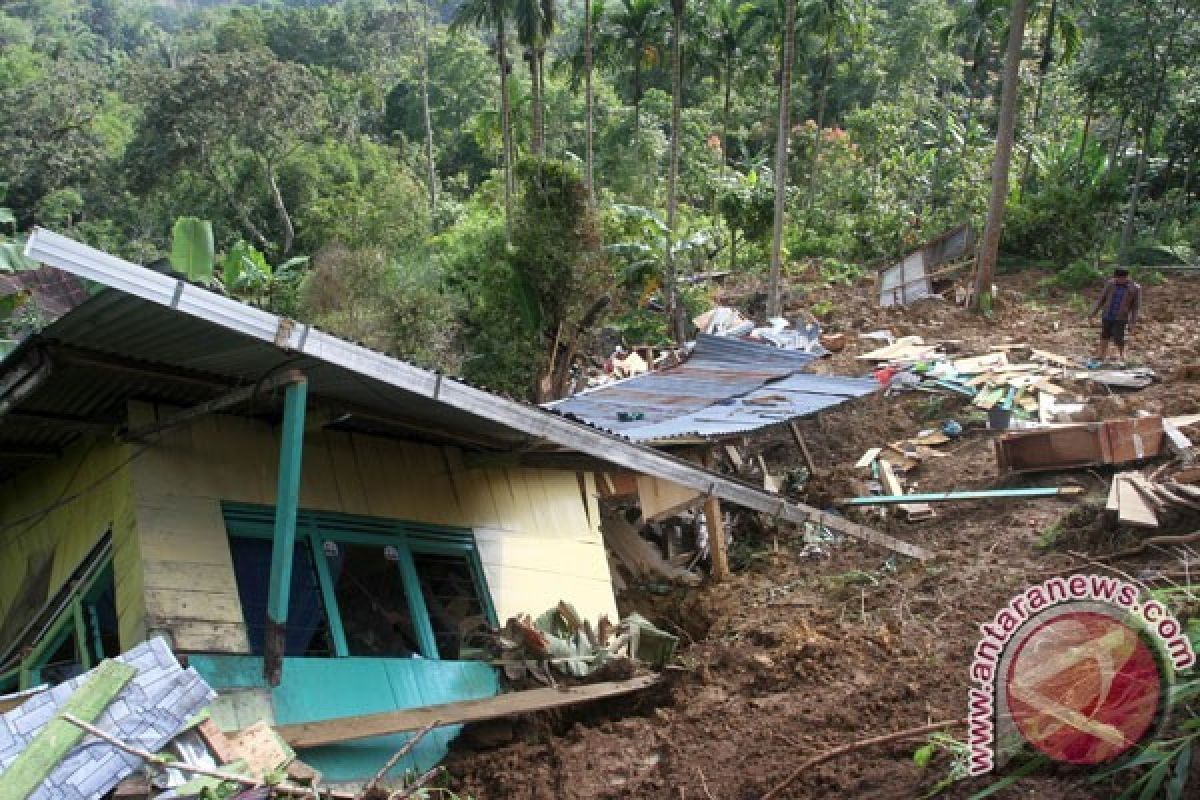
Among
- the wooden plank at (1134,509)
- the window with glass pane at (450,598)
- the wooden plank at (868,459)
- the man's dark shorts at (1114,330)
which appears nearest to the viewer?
the wooden plank at (1134,509)

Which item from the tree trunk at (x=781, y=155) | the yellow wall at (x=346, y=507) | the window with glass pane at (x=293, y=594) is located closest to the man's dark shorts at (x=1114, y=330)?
the yellow wall at (x=346, y=507)

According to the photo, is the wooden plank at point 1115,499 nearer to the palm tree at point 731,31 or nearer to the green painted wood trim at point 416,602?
the green painted wood trim at point 416,602

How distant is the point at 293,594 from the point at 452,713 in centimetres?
144

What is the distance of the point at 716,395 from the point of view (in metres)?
12.5

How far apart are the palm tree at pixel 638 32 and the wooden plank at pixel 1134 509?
74.8ft

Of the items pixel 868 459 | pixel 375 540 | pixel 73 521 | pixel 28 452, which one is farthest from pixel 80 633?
pixel 868 459

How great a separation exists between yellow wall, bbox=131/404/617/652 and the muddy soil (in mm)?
1163

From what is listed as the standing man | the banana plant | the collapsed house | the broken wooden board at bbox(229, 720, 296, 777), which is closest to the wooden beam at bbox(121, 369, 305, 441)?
the collapsed house

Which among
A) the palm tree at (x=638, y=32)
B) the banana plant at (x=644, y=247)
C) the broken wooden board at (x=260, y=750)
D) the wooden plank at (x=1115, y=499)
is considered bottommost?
the broken wooden board at (x=260, y=750)

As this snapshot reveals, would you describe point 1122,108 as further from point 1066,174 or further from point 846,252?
point 846,252

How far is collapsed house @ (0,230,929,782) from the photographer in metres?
5.91

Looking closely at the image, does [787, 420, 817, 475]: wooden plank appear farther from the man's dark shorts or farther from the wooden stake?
the wooden stake

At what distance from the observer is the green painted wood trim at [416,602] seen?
298 inches

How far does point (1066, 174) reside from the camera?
90.7 feet
